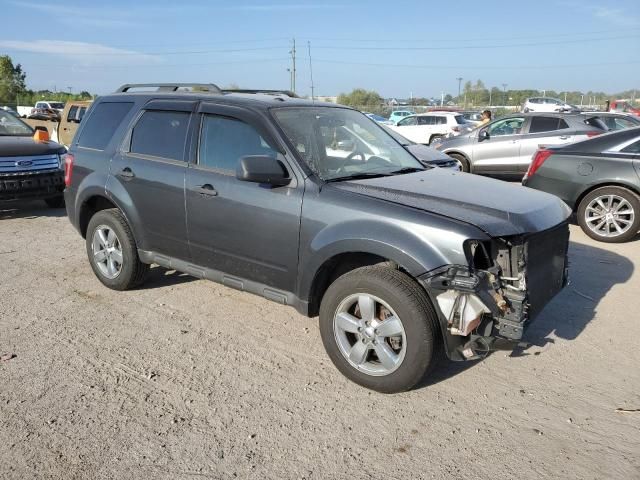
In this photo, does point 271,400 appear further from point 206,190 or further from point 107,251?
point 107,251

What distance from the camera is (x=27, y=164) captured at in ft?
26.7

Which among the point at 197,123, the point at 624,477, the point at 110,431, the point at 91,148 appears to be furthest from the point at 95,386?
the point at 624,477

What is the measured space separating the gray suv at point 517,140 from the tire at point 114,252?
8808 millimetres

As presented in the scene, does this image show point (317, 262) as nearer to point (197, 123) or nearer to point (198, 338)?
point (198, 338)

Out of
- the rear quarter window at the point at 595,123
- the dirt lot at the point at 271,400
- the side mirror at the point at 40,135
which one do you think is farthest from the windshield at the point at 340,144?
the rear quarter window at the point at 595,123

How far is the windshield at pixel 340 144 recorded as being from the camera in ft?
13.0

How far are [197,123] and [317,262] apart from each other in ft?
5.54

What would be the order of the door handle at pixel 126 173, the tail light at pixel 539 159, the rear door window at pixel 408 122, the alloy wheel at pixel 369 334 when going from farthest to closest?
the rear door window at pixel 408 122 < the tail light at pixel 539 159 < the door handle at pixel 126 173 < the alloy wheel at pixel 369 334

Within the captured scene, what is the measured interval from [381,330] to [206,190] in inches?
70.5

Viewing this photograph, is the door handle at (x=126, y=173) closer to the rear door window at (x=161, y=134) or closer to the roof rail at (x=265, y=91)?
the rear door window at (x=161, y=134)

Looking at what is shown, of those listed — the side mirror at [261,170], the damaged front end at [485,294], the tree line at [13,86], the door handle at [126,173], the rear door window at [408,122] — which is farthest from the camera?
the tree line at [13,86]

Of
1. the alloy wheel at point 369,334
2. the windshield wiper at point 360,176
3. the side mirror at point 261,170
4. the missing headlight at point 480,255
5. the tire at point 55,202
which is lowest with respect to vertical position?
the tire at point 55,202

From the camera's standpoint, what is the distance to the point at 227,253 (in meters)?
4.16

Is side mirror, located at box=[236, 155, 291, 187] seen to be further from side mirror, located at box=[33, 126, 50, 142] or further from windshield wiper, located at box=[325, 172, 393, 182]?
side mirror, located at box=[33, 126, 50, 142]
